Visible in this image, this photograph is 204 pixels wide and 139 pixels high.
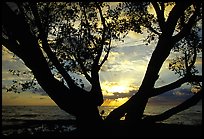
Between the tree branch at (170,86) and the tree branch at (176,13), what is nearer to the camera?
the tree branch at (176,13)

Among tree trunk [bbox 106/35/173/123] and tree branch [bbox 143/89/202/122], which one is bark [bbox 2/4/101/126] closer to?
tree trunk [bbox 106/35/173/123]

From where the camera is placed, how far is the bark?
1030cm

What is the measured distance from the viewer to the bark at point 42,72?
33.8 feet

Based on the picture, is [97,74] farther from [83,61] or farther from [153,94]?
[153,94]

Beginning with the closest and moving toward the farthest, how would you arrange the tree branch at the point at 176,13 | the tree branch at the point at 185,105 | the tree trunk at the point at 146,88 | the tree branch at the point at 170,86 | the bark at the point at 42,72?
the bark at the point at 42,72, the tree branch at the point at 185,105, the tree branch at the point at 176,13, the tree trunk at the point at 146,88, the tree branch at the point at 170,86

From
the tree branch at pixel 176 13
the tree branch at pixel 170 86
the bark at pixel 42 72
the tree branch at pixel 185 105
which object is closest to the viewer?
the bark at pixel 42 72

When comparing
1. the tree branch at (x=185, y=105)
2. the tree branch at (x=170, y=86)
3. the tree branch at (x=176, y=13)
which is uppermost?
the tree branch at (x=176, y=13)

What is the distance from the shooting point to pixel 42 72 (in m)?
11.5

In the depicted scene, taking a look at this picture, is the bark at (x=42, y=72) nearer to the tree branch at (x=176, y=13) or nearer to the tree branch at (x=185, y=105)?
the tree branch at (x=185, y=105)

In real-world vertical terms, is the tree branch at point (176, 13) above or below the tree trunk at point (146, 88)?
above

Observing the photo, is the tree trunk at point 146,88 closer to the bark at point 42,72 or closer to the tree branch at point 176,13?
the tree branch at point 176,13

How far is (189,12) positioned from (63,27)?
30.3ft

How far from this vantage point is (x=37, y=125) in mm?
27922

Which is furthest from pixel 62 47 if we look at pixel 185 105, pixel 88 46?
pixel 185 105
